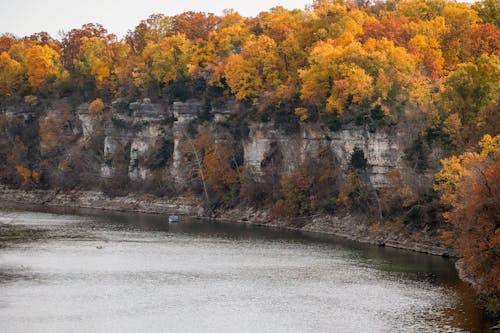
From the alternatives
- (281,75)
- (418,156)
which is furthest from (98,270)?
(281,75)

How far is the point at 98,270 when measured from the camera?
65.9 meters

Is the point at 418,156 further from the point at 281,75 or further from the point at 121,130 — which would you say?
the point at 121,130

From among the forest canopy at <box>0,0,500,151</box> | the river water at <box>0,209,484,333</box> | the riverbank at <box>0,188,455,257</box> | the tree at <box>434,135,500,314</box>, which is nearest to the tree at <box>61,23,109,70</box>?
the forest canopy at <box>0,0,500,151</box>

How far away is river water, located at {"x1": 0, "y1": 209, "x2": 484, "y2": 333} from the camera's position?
49.8 metres

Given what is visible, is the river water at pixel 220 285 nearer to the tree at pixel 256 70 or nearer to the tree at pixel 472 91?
the tree at pixel 472 91

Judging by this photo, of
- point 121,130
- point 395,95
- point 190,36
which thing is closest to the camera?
point 395,95

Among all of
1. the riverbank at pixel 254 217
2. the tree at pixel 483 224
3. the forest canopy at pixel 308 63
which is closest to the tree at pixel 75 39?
the forest canopy at pixel 308 63

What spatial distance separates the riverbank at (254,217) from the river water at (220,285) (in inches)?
103

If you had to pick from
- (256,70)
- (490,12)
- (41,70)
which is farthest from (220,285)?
(41,70)

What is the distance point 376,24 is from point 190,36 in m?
39.0

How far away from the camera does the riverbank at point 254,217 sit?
78169 millimetres

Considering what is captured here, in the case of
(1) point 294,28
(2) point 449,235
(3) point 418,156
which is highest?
(1) point 294,28

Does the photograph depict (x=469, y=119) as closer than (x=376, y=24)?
Yes

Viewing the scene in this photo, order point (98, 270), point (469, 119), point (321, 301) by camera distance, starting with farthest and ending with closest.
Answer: point (469, 119)
point (98, 270)
point (321, 301)
